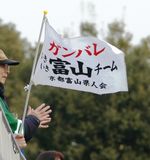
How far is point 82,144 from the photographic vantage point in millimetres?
33969

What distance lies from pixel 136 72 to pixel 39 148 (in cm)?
500

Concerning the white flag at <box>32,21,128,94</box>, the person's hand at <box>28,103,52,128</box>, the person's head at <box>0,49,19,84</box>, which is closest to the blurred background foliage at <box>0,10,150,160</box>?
the white flag at <box>32,21,128,94</box>

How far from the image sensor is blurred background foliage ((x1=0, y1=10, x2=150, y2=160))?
3381 centimetres

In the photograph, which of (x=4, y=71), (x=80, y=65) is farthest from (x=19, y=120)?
(x=80, y=65)

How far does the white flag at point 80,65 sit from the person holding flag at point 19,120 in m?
0.77

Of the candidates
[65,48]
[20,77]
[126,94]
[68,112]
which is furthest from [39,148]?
[65,48]

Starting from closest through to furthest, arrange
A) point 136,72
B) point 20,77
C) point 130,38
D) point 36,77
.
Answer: point 36,77, point 136,72, point 130,38, point 20,77

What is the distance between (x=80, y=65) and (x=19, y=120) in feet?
5.09

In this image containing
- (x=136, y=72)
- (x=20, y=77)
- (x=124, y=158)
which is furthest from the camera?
(x=20, y=77)

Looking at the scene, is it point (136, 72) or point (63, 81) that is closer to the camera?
point (63, 81)

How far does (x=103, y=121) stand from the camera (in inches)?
1355

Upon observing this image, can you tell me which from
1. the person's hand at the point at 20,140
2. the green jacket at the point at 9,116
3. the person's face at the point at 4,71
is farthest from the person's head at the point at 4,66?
the person's hand at the point at 20,140

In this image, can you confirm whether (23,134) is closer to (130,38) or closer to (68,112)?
(68,112)

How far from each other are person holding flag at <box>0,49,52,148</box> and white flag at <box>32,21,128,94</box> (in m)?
0.77
